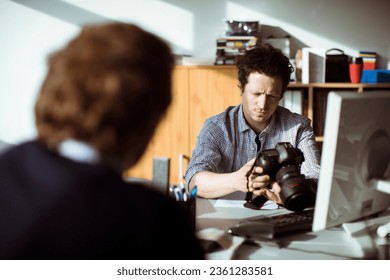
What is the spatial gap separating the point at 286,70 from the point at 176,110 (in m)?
1.35

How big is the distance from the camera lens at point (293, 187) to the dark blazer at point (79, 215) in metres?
0.59

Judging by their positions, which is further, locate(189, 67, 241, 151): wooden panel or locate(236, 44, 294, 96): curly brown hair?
locate(189, 67, 241, 151): wooden panel

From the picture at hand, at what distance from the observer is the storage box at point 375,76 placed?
329 cm

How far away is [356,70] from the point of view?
10.6 ft

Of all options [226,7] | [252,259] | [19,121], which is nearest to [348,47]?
[226,7]

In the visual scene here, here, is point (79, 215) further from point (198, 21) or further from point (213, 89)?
point (198, 21)

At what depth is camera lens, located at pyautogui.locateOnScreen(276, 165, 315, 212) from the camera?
3.97 ft

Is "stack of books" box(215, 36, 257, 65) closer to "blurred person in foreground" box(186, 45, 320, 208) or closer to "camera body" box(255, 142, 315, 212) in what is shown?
"blurred person in foreground" box(186, 45, 320, 208)

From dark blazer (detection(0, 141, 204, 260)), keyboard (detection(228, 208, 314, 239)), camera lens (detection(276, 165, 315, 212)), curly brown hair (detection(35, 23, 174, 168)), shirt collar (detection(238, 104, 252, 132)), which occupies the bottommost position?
keyboard (detection(228, 208, 314, 239))

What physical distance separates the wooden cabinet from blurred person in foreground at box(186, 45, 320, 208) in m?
1.14

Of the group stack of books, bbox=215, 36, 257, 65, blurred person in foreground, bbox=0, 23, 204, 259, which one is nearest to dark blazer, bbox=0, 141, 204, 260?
blurred person in foreground, bbox=0, 23, 204, 259

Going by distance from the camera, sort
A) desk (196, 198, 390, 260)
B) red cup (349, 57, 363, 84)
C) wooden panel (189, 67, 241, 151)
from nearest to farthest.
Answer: desk (196, 198, 390, 260) < wooden panel (189, 67, 241, 151) < red cup (349, 57, 363, 84)

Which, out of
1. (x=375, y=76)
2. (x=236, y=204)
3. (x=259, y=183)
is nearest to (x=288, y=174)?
(x=259, y=183)
